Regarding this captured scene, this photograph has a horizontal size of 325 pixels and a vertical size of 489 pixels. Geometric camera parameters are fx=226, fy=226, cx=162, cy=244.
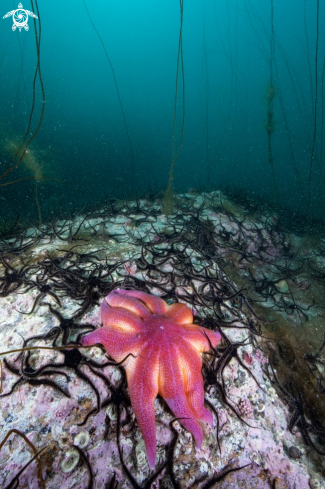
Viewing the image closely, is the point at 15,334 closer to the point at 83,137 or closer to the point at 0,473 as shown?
the point at 0,473

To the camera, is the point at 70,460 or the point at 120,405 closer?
the point at 70,460

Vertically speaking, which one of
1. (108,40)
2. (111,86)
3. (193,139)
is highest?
(108,40)

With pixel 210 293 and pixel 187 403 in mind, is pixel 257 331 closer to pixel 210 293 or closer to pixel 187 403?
pixel 210 293

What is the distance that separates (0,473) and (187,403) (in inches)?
58.5

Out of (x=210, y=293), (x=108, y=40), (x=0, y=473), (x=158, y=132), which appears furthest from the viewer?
(x=108, y=40)

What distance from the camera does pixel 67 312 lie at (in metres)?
2.83

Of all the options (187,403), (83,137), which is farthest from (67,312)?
(83,137)

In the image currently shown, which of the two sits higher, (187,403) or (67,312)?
(67,312)

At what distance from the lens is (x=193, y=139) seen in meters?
110

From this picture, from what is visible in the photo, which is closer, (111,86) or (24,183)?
(24,183)

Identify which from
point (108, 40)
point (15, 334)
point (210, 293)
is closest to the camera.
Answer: point (15, 334)

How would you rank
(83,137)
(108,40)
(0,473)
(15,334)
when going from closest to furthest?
(0,473)
(15,334)
(83,137)
(108,40)

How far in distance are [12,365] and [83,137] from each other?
69.8 metres

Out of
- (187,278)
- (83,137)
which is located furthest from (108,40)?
(187,278)
